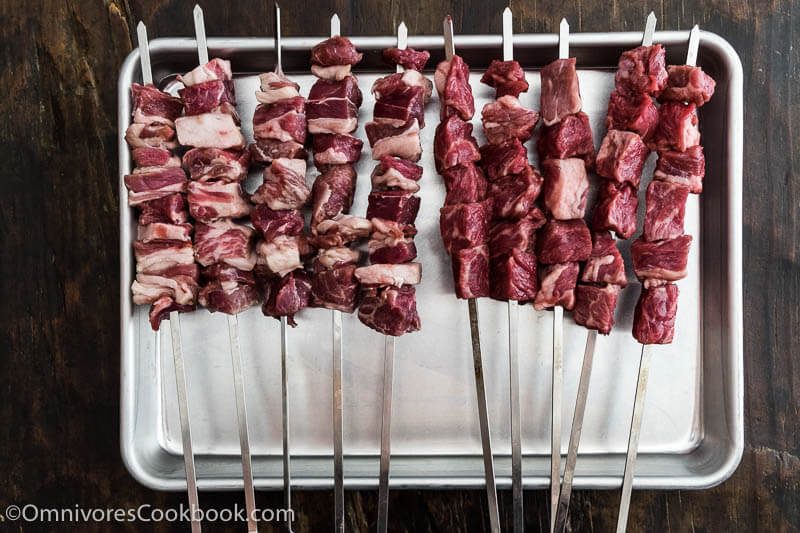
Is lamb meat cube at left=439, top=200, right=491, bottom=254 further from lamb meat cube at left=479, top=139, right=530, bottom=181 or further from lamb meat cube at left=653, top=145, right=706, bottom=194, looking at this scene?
lamb meat cube at left=653, top=145, right=706, bottom=194

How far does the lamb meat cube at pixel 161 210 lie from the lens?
264cm

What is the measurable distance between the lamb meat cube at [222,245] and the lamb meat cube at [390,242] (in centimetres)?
62

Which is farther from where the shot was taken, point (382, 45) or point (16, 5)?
point (16, 5)

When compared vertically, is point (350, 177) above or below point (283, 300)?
above

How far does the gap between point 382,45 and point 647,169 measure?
4.82 ft

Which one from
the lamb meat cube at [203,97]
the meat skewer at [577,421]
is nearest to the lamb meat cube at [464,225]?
the meat skewer at [577,421]

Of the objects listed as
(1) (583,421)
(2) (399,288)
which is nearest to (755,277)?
(1) (583,421)

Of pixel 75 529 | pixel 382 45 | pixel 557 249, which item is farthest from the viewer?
pixel 75 529

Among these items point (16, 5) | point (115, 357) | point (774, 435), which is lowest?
point (774, 435)

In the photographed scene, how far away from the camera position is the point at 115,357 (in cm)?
296

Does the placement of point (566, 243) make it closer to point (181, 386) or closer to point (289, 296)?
point (289, 296)

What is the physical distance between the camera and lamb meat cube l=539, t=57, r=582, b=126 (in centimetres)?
255

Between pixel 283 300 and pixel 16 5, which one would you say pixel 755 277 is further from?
pixel 16 5

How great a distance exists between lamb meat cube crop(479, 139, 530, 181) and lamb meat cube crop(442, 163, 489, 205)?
0.21 ft
